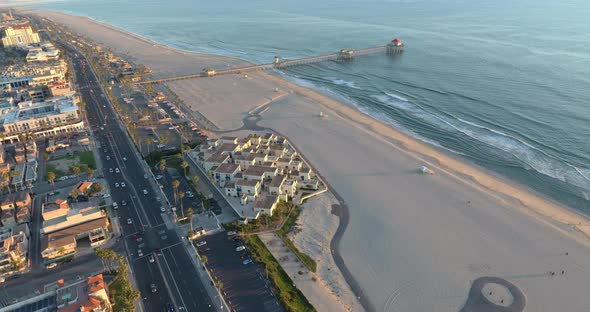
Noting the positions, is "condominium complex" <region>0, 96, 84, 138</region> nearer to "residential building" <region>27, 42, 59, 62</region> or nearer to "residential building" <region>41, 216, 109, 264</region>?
"residential building" <region>41, 216, 109, 264</region>

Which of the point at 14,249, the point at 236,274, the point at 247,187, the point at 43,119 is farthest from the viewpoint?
the point at 43,119

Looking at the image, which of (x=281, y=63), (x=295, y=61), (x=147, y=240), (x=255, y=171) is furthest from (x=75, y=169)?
(x=295, y=61)

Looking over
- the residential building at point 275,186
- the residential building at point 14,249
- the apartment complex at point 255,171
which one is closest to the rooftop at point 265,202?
the apartment complex at point 255,171

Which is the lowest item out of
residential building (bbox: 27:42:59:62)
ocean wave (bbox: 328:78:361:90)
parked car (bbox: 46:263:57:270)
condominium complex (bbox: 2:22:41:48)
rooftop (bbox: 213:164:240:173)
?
parked car (bbox: 46:263:57:270)

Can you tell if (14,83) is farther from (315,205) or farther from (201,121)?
(315,205)

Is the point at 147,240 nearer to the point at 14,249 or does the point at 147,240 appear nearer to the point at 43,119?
the point at 14,249

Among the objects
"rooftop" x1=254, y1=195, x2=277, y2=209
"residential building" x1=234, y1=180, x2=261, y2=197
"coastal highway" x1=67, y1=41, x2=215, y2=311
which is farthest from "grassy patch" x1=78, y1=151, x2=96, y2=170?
"rooftop" x1=254, y1=195, x2=277, y2=209

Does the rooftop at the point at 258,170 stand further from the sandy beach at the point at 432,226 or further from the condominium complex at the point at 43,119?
the condominium complex at the point at 43,119
